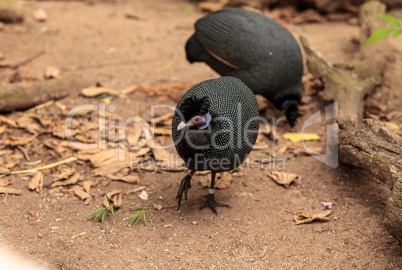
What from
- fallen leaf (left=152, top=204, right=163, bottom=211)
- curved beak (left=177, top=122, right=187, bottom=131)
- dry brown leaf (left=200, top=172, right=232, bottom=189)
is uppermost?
curved beak (left=177, top=122, right=187, bottom=131)

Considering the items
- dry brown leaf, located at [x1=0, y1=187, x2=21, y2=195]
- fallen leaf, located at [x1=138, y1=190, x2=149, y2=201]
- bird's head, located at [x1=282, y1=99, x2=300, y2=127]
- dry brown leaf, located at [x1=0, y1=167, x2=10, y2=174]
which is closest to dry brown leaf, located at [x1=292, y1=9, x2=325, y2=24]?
bird's head, located at [x1=282, y1=99, x2=300, y2=127]

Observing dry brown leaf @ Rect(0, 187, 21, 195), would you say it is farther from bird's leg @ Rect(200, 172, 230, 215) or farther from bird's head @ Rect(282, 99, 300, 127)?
bird's head @ Rect(282, 99, 300, 127)

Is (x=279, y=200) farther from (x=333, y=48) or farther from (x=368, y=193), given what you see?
(x=333, y=48)

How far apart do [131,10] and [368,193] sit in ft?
17.5

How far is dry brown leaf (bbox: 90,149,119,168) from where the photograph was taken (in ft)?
12.4

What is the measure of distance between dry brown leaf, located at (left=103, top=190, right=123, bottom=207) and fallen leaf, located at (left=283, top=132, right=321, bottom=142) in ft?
6.08

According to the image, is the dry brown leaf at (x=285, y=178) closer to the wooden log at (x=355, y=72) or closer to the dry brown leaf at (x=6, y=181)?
the wooden log at (x=355, y=72)

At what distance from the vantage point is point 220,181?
3.69m

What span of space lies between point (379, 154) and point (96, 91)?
3.11 metres

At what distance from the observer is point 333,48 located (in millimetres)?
5805

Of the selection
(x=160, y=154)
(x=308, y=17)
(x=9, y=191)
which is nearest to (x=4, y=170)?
(x=9, y=191)

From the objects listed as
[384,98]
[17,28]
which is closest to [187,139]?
[384,98]

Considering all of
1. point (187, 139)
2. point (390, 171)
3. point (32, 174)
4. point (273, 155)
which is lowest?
point (273, 155)

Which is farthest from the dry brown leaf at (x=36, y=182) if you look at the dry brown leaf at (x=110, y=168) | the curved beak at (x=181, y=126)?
the curved beak at (x=181, y=126)
